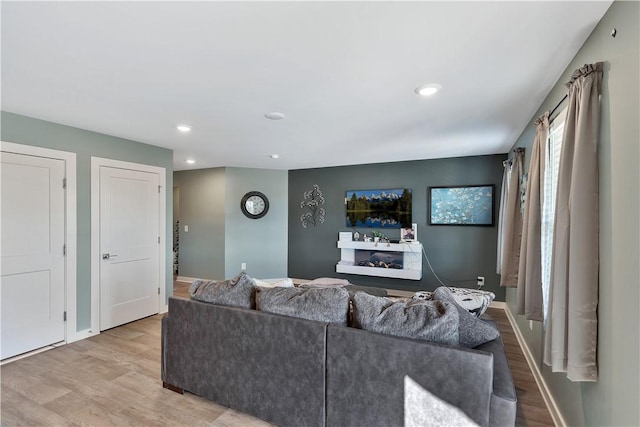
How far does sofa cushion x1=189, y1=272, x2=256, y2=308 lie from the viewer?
7.27 ft

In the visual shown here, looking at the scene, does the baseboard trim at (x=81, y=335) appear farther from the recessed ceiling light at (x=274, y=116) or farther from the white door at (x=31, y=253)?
the recessed ceiling light at (x=274, y=116)

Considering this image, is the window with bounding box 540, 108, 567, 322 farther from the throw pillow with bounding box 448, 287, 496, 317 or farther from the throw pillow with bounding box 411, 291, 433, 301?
the throw pillow with bounding box 411, 291, 433, 301

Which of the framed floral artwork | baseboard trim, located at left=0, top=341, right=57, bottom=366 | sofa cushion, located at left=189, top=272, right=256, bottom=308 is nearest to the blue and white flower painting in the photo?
the framed floral artwork

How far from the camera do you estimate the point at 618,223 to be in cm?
136

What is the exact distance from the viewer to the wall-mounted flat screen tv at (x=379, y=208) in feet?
17.5

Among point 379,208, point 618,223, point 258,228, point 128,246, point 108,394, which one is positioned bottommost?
point 108,394

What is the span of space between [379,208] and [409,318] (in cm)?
391

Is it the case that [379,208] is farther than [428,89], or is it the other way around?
[379,208]

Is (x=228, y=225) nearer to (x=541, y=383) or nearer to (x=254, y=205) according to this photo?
(x=254, y=205)

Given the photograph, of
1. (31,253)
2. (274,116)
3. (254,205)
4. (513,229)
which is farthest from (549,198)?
(254,205)

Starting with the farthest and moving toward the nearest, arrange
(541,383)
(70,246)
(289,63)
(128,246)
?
(128,246) < (70,246) < (541,383) < (289,63)

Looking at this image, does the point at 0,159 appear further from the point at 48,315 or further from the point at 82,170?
the point at 48,315

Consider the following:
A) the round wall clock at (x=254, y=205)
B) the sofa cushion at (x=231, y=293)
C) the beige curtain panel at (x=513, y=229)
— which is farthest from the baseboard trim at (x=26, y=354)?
the beige curtain panel at (x=513, y=229)

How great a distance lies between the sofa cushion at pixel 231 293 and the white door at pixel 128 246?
2.05 metres
